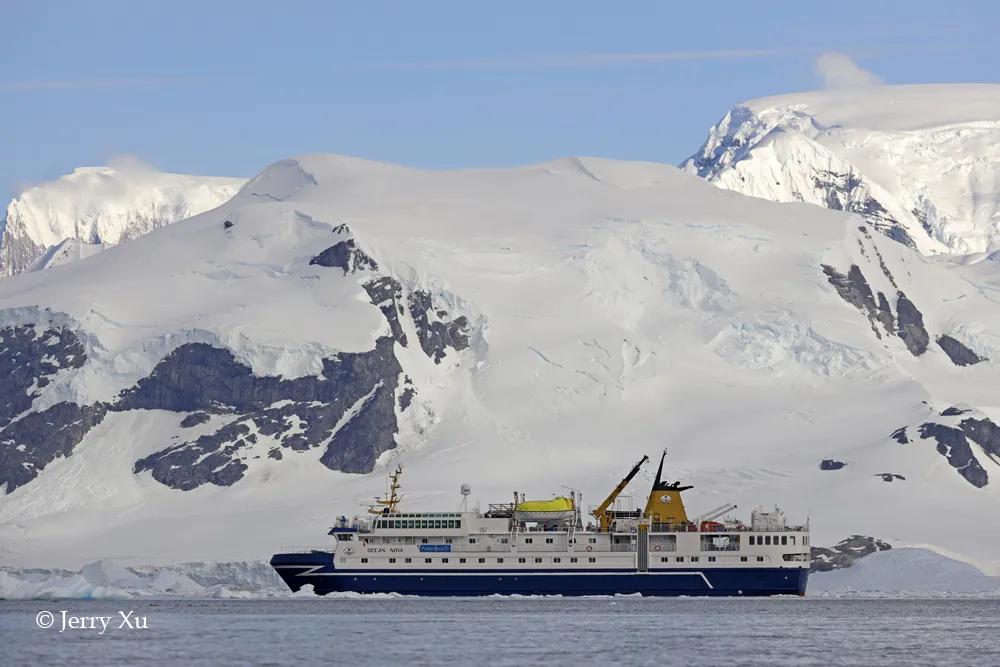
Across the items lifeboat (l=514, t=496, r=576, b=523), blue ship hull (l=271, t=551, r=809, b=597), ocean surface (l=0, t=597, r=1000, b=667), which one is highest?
lifeboat (l=514, t=496, r=576, b=523)

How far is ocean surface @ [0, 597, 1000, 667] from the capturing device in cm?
10775

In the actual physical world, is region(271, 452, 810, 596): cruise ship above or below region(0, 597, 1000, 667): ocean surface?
above

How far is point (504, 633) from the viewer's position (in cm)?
12419

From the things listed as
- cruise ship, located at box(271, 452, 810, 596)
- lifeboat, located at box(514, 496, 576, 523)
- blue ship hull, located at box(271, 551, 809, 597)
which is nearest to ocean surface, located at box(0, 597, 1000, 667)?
blue ship hull, located at box(271, 551, 809, 597)

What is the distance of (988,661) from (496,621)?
37.2 meters

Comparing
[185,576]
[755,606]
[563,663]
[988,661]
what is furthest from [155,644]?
[185,576]

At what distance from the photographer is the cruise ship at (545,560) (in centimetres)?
16762

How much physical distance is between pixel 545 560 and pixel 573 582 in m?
2.75

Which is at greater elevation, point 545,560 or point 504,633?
point 545,560

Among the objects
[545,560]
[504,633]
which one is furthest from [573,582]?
[504,633]

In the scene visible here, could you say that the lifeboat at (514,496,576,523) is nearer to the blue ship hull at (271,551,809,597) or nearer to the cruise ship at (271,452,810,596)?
the cruise ship at (271,452,810,596)

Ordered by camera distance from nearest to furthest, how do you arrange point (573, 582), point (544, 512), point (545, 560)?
point (573, 582), point (545, 560), point (544, 512)

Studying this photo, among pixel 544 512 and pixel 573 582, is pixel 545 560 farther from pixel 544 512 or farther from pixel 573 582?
pixel 544 512

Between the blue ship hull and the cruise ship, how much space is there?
0.25 ft
